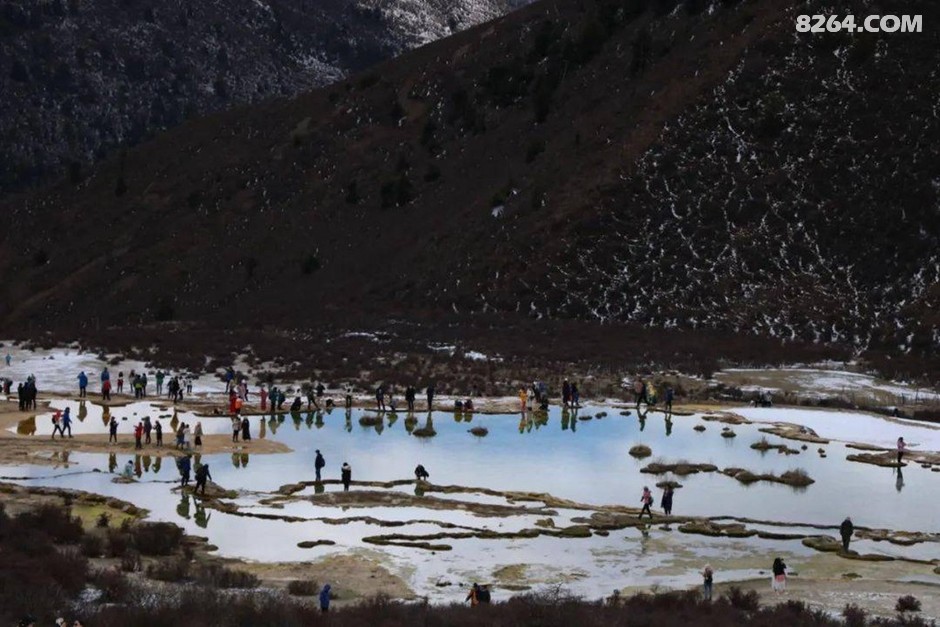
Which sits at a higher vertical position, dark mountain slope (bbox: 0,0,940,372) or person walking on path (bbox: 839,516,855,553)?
dark mountain slope (bbox: 0,0,940,372)

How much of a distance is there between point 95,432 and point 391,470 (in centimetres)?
1254

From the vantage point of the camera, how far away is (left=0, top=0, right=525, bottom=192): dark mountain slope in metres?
173

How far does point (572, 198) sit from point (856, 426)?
1610 inches

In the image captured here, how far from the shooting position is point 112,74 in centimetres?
18312

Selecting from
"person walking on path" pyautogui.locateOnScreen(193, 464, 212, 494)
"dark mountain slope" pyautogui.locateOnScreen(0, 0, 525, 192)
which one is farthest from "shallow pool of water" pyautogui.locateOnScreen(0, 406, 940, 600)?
"dark mountain slope" pyautogui.locateOnScreen(0, 0, 525, 192)

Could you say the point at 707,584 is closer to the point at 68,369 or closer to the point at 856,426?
the point at 856,426

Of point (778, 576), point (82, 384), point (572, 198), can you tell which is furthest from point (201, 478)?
point (572, 198)

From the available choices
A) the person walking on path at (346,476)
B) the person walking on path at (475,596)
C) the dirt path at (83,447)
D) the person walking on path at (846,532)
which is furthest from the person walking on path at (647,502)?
the dirt path at (83,447)

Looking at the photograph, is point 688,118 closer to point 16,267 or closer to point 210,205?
point 210,205

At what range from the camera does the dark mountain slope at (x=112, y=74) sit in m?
173

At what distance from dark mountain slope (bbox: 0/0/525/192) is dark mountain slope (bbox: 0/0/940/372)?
52474mm

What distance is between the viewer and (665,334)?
7500cm

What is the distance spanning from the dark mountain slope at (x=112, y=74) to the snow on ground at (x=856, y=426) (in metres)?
132

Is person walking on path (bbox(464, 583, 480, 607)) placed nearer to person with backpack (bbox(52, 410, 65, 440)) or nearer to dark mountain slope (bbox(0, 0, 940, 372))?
person with backpack (bbox(52, 410, 65, 440))
